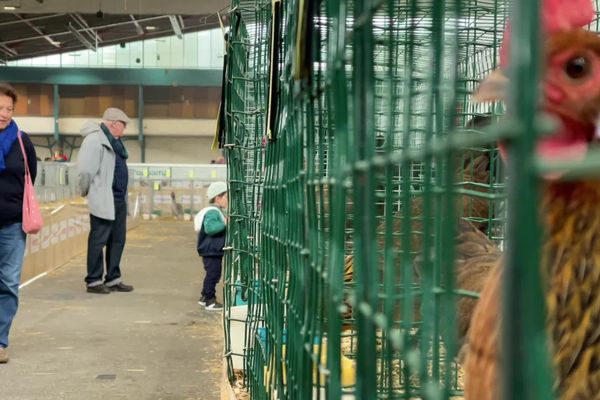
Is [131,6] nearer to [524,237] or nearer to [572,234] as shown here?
[572,234]

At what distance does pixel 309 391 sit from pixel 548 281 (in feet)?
1.54

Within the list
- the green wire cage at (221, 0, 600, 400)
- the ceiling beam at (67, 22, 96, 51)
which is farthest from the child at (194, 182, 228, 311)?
the ceiling beam at (67, 22, 96, 51)

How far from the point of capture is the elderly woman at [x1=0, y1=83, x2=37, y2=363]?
3717mm

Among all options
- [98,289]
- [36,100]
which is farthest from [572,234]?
[36,100]

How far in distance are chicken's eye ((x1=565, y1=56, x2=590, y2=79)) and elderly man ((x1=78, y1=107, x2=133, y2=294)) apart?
5277 millimetres

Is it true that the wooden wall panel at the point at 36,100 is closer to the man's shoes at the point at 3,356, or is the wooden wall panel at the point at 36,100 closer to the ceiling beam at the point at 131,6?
the ceiling beam at the point at 131,6

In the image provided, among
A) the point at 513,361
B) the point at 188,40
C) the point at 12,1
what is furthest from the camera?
the point at 188,40

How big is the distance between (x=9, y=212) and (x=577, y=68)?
3409 millimetres

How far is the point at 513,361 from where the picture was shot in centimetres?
37

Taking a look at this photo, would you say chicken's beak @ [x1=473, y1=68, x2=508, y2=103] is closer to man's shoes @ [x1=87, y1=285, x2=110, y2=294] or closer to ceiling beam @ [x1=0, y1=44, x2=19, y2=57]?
man's shoes @ [x1=87, y1=285, x2=110, y2=294]

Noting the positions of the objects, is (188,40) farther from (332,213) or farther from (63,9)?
(332,213)

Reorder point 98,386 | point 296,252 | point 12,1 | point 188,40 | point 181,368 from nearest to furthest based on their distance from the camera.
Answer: point 296,252
point 98,386
point 181,368
point 12,1
point 188,40

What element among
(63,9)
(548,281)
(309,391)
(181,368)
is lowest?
(181,368)

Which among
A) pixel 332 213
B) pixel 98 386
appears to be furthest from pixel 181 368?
pixel 332 213
